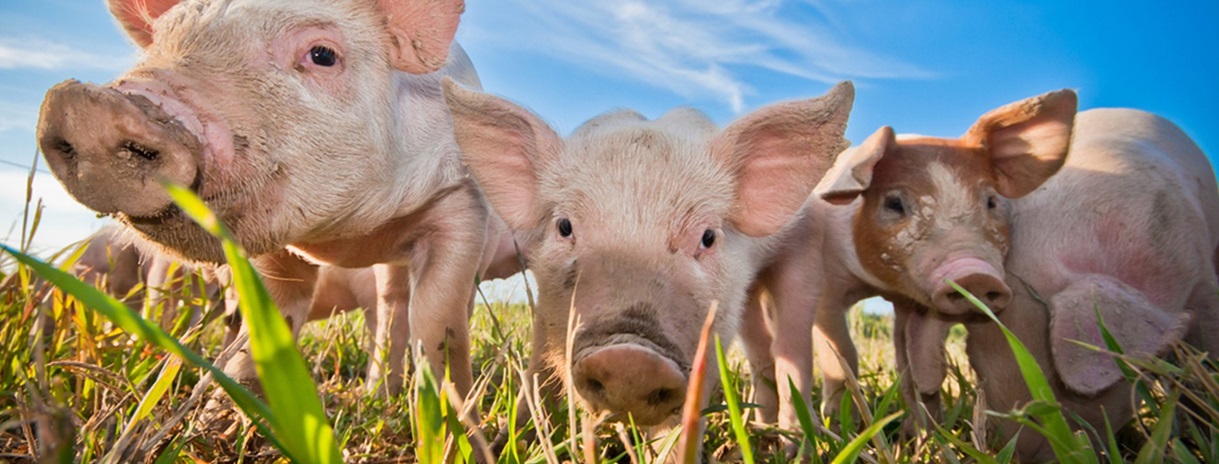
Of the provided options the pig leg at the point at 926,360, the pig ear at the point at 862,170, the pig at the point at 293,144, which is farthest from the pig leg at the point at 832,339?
the pig at the point at 293,144

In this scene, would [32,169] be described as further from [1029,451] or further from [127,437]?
[1029,451]

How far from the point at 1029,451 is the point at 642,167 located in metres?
Result: 1.69

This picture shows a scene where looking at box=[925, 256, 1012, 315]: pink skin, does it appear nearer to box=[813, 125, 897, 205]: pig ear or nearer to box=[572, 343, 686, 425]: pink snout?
box=[813, 125, 897, 205]: pig ear

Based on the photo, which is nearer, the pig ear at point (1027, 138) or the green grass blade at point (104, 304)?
the green grass blade at point (104, 304)

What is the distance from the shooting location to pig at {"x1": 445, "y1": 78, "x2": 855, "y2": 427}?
1874 millimetres

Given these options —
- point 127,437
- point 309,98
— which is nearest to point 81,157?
point 309,98

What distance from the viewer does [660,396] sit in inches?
72.9

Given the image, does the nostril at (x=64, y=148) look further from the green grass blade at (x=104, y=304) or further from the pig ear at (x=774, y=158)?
the pig ear at (x=774, y=158)

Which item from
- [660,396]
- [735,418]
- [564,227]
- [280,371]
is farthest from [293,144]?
[735,418]

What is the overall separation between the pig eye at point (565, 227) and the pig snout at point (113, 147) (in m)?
1.04

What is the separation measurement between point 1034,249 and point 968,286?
25.4 inches

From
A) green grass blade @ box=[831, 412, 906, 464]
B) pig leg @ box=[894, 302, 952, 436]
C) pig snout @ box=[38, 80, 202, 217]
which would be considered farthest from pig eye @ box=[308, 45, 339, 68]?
pig leg @ box=[894, 302, 952, 436]

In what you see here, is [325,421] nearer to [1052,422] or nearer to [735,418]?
[735,418]

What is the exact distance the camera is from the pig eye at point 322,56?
2709 mm
